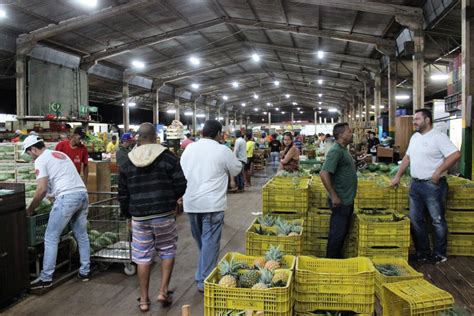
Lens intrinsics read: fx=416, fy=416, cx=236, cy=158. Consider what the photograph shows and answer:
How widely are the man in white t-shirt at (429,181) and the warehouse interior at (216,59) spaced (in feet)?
0.98

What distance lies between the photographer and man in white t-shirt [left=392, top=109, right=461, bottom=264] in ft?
15.2

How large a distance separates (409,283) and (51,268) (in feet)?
11.3

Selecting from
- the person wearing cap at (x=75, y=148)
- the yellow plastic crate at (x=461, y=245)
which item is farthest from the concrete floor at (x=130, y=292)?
the person wearing cap at (x=75, y=148)

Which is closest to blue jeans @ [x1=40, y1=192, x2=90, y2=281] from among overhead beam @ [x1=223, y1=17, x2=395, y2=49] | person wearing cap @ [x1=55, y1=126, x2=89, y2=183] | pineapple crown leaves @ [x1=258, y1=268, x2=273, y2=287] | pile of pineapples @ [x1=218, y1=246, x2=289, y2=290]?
person wearing cap @ [x1=55, y1=126, x2=89, y2=183]

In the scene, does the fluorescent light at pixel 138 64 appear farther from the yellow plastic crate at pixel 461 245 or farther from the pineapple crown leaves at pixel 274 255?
the pineapple crown leaves at pixel 274 255

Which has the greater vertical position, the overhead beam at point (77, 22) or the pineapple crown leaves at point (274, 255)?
the overhead beam at point (77, 22)

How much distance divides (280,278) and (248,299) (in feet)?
0.86

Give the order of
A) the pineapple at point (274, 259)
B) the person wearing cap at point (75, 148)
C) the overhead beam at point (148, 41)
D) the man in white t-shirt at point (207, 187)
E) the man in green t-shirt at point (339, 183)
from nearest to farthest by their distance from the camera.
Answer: the pineapple at point (274, 259)
the man in white t-shirt at point (207, 187)
the man in green t-shirt at point (339, 183)
the person wearing cap at point (75, 148)
the overhead beam at point (148, 41)

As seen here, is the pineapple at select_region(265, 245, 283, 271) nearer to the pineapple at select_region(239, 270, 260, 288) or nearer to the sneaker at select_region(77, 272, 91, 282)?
the pineapple at select_region(239, 270, 260, 288)

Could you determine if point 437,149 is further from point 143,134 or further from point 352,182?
point 143,134

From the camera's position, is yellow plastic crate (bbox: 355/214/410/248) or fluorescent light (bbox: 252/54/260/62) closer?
yellow plastic crate (bbox: 355/214/410/248)

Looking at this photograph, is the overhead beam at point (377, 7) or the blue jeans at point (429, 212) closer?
the blue jeans at point (429, 212)

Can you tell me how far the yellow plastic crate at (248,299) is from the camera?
2.37 meters

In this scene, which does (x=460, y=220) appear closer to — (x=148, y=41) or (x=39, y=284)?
(x=39, y=284)
